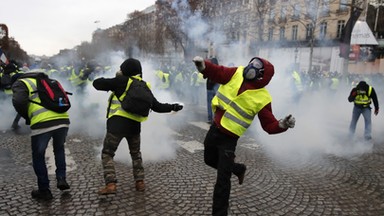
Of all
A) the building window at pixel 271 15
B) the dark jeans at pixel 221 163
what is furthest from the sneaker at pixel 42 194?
the building window at pixel 271 15

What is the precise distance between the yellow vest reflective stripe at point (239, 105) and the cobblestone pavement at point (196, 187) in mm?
1170

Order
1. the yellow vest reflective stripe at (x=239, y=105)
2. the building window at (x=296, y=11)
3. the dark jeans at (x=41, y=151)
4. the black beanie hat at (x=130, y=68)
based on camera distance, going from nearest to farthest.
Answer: the yellow vest reflective stripe at (x=239, y=105) → the dark jeans at (x=41, y=151) → the black beanie hat at (x=130, y=68) → the building window at (x=296, y=11)

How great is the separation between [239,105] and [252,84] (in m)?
0.27

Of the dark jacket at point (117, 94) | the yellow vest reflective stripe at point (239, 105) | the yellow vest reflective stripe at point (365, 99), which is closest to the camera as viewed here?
the yellow vest reflective stripe at point (239, 105)

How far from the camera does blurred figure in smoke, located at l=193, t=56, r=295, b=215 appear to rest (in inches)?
136

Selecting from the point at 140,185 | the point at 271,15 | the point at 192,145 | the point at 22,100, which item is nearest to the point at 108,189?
the point at 140,185

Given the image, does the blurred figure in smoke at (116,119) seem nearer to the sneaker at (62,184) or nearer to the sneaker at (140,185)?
the sneaker at (140,185)

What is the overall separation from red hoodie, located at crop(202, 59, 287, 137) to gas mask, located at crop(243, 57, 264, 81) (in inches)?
1.5

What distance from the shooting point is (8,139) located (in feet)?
24.5

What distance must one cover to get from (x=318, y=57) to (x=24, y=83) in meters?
28.7

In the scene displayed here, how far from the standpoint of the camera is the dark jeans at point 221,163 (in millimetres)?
3453

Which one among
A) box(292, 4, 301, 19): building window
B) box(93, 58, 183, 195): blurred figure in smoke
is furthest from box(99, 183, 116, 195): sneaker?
box(292, 4, 301, 19): building window

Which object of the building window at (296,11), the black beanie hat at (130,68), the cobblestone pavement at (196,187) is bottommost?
the cobblestone pavement at (196,187)

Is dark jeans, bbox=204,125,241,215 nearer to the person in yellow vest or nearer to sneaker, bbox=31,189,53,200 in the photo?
the person in yellow vest
